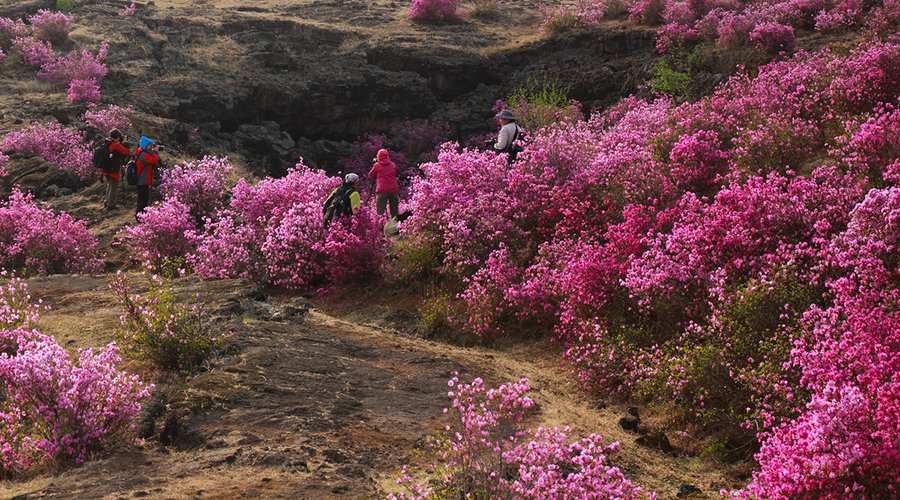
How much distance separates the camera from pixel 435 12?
2909 cm

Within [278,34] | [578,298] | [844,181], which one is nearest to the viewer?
[844,181]

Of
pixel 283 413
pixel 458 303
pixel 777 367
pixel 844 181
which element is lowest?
pixel 458 303

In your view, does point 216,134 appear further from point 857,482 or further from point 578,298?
point 857,482

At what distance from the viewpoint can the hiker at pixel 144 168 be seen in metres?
16.0

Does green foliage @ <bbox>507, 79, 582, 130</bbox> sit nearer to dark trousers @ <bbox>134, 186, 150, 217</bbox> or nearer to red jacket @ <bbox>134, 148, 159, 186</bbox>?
red jacket @ <bbox>134, 148, 159, 186</bbox>

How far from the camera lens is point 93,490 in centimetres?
412

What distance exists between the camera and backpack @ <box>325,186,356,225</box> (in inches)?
531

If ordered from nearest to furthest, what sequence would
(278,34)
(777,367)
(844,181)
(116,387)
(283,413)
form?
(116,387) → (283,413) → (777,367) → (844,181) → (278,34)

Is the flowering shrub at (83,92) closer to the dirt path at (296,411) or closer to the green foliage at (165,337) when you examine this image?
the dirt path at (296,411)

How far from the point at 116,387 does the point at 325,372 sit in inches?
84.4

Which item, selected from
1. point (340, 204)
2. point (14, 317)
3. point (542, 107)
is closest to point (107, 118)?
point (340, 204)

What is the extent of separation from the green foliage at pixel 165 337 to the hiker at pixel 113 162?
11.0 m

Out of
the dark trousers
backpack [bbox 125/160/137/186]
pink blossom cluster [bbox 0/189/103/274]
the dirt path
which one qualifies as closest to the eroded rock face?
the dark trousers

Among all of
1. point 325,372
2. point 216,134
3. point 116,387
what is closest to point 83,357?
point 116,387
